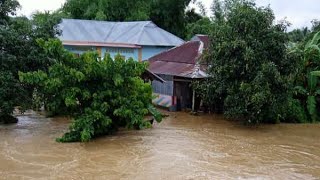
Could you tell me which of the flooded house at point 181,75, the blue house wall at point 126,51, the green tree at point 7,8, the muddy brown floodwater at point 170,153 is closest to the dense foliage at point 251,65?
the muddy brown floodwater at point 170,153

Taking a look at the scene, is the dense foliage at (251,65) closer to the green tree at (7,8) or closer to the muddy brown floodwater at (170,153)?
the muddy brown floodwater at (170,153)

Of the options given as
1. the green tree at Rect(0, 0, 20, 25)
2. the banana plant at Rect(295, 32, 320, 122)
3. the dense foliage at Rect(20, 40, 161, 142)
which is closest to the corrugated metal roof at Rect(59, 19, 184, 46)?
the green tree at Rect(0, 0, 20, 25)

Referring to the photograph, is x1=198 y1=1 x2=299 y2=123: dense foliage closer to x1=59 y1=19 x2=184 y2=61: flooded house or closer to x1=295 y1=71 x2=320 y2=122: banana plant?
x1=295 y1=71 x2=320 y2=122: banana plant

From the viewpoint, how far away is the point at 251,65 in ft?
Answer: 56.2

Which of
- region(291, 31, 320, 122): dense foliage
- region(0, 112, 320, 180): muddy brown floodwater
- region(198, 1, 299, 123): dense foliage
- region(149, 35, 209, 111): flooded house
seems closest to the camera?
region(0, 112, 320, 180): muddy brown floodwater

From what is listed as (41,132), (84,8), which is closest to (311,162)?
(41,132)

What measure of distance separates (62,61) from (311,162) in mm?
8633

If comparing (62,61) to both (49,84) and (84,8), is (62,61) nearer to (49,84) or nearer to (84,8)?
(49,84)

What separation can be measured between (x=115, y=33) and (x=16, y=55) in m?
14.0

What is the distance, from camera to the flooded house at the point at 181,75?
20.7 m

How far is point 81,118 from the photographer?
14.6 metres

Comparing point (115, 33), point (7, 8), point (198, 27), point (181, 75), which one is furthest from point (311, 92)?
point (115, 33)

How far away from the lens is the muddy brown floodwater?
1162 centimetres

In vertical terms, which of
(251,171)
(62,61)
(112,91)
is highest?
(62,61)
